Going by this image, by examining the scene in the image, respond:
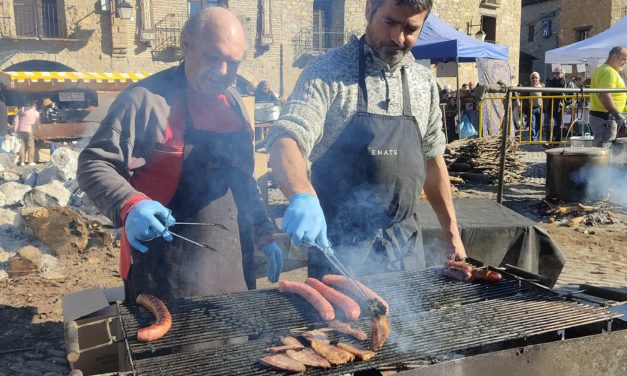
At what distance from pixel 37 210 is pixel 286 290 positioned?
16.4 feet

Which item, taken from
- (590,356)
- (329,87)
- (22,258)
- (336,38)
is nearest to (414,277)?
(590,356)

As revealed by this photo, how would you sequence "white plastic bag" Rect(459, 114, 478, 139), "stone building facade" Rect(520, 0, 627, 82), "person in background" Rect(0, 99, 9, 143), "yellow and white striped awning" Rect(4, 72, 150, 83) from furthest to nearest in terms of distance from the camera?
"stone building facade" Rect(520, 0, 627, 82)
"yellow and white striped awning" Rect(4, 72, 150, 83)
"person in background" Rect(0, 99, 9, 143)
"white plastic bag" Rect(459, 114, 478, 139)

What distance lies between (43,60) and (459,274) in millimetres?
22847

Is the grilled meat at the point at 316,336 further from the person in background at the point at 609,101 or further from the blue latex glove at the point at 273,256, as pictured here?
the person in background at the point at 609,101

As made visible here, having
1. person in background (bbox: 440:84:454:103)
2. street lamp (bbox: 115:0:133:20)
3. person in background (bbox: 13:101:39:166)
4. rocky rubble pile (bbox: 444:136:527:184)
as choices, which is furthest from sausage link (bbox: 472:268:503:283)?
street lamp (bbox: 115:0:133:20)

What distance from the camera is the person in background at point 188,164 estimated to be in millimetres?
2521

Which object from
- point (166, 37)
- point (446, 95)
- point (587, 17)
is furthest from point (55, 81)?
point (587, 17)

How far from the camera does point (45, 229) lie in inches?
258

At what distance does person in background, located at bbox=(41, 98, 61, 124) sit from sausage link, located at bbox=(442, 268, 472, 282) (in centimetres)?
1683

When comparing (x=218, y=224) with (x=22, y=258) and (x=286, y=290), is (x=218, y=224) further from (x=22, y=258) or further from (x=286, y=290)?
(x=22, y=258)

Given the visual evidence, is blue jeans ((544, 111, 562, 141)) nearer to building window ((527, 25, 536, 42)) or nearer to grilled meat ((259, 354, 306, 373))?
grilled meat ((259, 354, 306, 373))

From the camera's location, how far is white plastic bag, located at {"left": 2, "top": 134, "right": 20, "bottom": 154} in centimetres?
1541

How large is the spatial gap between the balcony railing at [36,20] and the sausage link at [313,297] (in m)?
22.4

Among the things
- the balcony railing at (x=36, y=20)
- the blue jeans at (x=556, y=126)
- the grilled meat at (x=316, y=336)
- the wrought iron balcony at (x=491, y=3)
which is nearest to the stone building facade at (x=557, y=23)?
the wrought iron balcony at (x=491, y=3)
